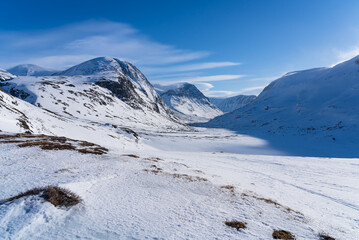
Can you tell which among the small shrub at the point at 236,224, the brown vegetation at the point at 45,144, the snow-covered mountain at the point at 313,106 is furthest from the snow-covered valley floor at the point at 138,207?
the snow-covered mountain at the point at 313,106

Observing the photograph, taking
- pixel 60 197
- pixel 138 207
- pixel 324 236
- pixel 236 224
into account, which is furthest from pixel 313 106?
pixel 60 197

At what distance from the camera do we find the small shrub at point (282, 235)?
684 centimetres

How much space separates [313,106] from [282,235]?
161558mm

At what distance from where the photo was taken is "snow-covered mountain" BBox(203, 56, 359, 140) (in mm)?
100062

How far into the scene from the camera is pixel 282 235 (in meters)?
6.97

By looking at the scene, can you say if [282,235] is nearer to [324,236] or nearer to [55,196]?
[324,236]

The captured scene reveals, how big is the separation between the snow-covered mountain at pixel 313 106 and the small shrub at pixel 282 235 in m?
95.0

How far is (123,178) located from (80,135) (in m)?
38.6

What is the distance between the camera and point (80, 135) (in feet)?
142

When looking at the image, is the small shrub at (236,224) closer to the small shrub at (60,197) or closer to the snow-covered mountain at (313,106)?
the small shrub at (60,197)

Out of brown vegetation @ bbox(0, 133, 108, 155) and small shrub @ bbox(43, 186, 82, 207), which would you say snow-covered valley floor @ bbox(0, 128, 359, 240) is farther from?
brown vegetation @ bbox(0, 133, 108, 155)

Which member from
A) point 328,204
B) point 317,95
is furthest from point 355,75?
point 328,204

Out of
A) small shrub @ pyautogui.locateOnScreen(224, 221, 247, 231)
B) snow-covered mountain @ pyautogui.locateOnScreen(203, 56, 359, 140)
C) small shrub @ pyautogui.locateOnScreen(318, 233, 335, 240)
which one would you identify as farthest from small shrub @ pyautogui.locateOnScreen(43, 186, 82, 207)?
snow-covered mountain @ pyautogui.locateOnScreen(203, 56, 359, 140)

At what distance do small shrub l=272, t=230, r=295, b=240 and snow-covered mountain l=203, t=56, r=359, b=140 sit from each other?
312ft
